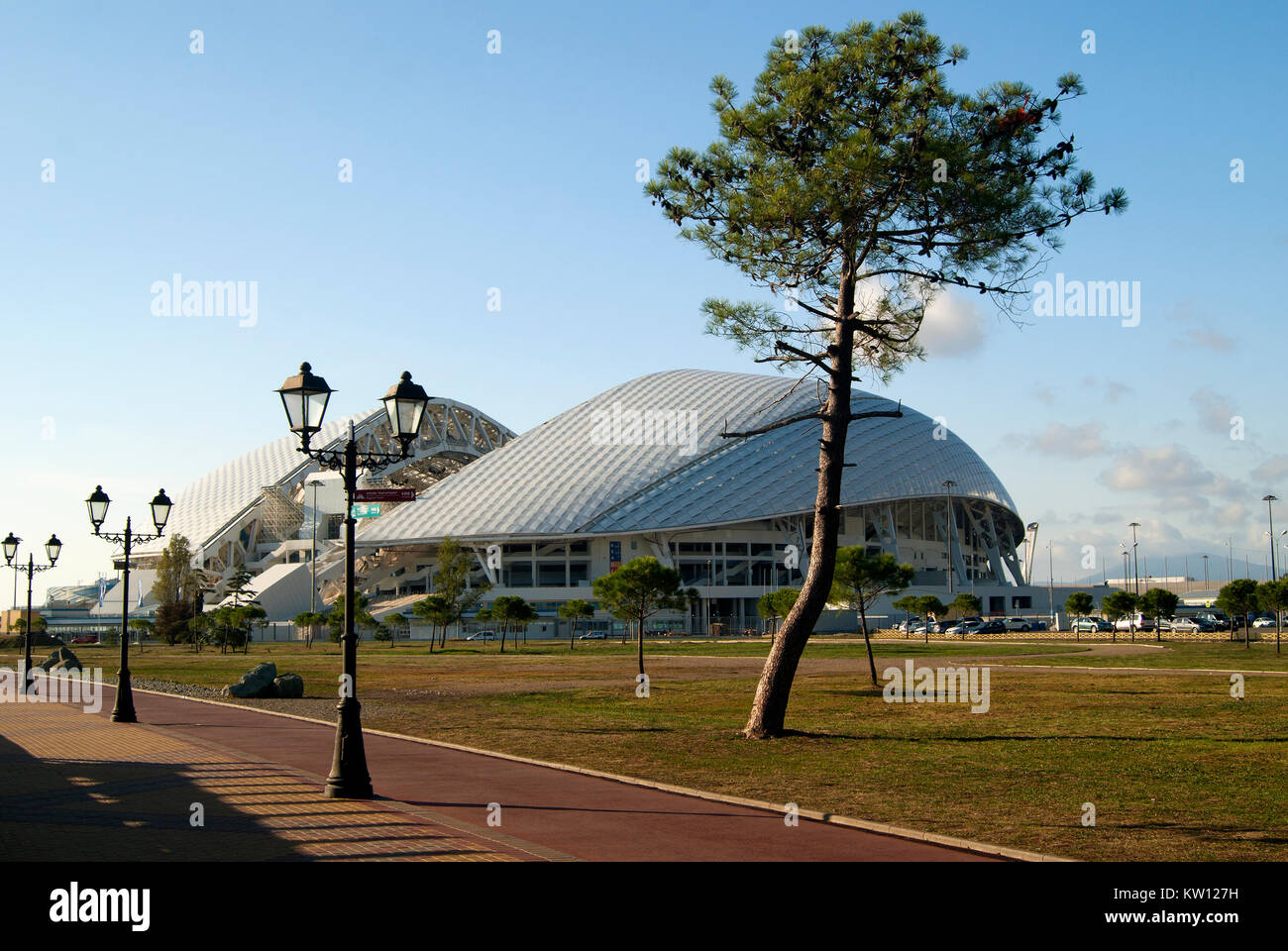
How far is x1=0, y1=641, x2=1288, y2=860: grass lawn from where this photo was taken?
10531 millimetres

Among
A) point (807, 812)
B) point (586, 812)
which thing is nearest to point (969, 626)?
point (807, 812)

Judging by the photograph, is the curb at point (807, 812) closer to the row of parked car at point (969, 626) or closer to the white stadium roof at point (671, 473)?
the row of parked car at point (969, 626)

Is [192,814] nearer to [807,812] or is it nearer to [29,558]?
[807,812]

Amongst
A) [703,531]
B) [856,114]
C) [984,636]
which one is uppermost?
[856,114]

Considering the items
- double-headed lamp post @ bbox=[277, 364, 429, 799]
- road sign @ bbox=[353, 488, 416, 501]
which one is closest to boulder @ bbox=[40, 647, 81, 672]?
road sign @ bbox=[353, 488, 416, 501]

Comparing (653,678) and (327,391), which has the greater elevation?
(327,391)

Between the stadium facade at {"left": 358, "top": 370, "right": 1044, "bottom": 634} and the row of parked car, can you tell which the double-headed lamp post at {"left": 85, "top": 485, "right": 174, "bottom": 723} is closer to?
the row of parked car

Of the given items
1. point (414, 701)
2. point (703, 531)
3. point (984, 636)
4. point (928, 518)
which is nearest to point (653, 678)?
point (414, 701)

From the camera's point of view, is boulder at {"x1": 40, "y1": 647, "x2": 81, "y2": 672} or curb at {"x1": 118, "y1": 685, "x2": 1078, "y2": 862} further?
boulder at {"x1": 40, "y1": 647, "x2": 81, "y2": 672}

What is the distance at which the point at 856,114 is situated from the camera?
1742 centimetres

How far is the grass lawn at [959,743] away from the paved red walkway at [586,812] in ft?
2.80

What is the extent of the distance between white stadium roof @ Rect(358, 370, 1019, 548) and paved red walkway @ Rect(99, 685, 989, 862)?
68.3 metres

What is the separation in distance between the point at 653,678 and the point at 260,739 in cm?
1631

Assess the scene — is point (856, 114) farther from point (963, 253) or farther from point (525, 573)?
point (525, 573)
